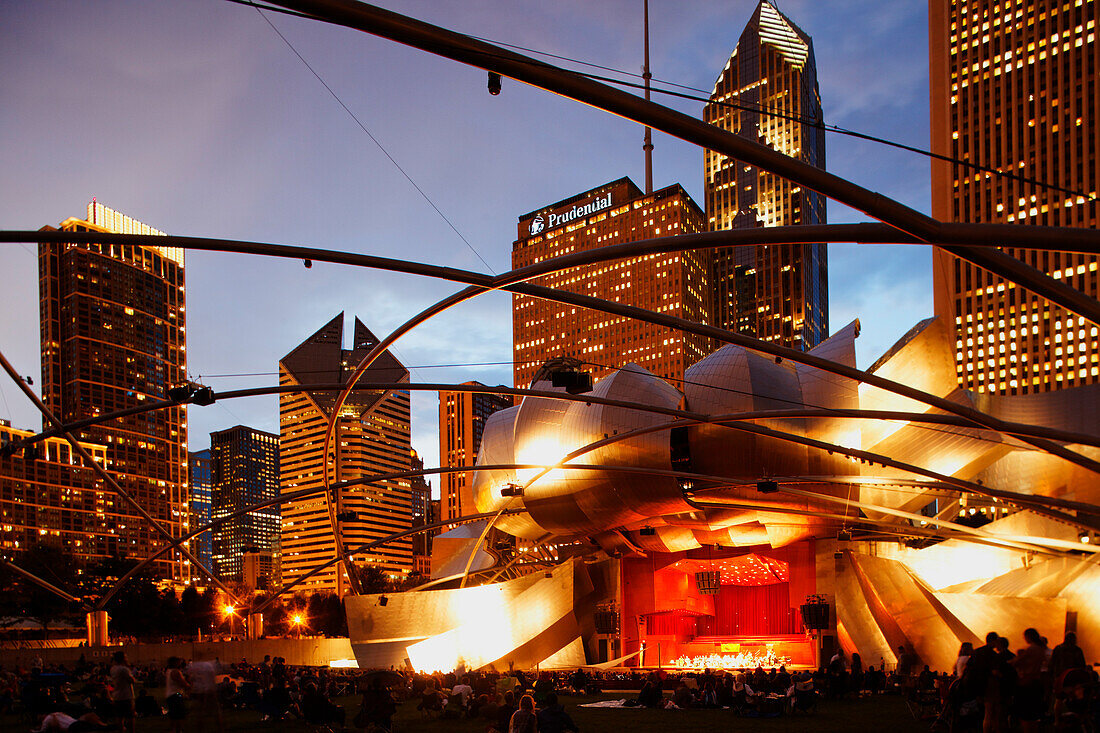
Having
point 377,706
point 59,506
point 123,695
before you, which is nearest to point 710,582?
point 377,706

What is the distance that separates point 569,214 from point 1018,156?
77.8m

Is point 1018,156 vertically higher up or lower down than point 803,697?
higher up

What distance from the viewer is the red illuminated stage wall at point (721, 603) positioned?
4425cm

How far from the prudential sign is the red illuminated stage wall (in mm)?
113880

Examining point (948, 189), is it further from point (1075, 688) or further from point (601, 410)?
point (1075, 688)

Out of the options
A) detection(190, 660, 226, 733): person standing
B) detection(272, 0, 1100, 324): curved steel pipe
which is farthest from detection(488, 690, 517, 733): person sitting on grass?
detection(272, 0, 1100, 324): curved steel pipe

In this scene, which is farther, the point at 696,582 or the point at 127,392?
the point at 127,392

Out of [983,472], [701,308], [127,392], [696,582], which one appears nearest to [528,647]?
[696,582]

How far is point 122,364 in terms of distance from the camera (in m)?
175

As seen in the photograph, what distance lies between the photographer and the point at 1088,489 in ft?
125

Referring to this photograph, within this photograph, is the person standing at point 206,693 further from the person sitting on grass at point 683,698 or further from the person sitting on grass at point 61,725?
the person sitting on grass at point 683,698

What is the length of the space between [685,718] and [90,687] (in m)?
14.7

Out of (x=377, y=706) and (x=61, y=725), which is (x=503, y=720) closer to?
(x=377, y=706)

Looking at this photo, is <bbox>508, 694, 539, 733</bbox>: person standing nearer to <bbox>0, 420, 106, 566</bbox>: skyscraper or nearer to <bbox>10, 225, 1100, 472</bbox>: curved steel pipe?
<bbox>10, 225, 1100, 472</bbox>: curved steel pipe
